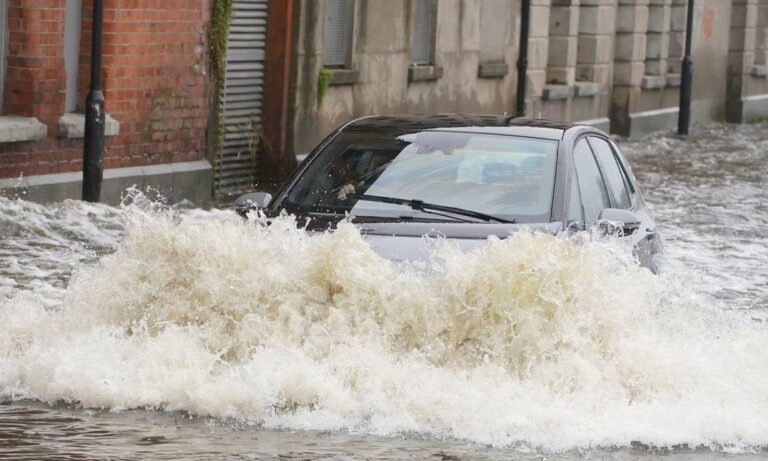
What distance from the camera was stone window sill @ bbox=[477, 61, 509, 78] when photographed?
81.6ft

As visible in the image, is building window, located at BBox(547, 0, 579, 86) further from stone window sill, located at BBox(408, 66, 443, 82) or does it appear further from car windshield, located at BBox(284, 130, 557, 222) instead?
car windshield, located at BBox(284, 130, 557, 222)

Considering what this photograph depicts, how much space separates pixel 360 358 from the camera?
25.7 feet

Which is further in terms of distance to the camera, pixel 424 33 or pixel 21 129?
pixel 424 33

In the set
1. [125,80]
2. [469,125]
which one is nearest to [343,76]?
[125,80]

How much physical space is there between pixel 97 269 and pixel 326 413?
198cm

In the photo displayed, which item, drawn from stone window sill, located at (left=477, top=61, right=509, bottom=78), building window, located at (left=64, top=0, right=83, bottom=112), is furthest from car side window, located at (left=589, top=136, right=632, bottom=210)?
stone window sill, located at (left=477, top=61, right=509, bottom=78)

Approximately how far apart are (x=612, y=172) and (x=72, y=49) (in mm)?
7226

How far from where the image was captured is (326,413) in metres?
7.42

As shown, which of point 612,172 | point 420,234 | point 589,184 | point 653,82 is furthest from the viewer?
point 653,82

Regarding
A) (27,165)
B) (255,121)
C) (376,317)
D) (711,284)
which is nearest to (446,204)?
(376,317)

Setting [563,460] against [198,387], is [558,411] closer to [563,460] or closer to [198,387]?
[563,460]

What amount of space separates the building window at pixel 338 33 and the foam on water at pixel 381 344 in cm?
1176

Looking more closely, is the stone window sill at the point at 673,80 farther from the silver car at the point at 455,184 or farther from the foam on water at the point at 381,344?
the foam on water at the point at 381,344

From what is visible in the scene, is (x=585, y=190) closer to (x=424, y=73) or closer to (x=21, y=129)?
(x=21, y=129)
